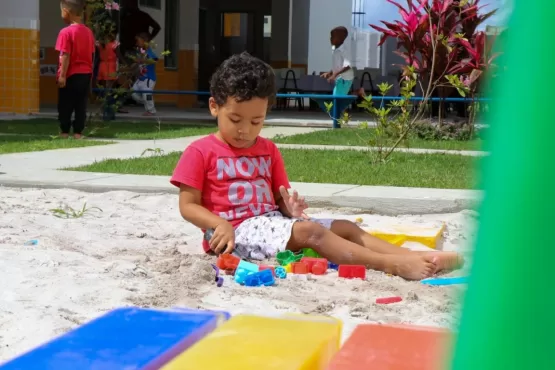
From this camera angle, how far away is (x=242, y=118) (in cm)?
340

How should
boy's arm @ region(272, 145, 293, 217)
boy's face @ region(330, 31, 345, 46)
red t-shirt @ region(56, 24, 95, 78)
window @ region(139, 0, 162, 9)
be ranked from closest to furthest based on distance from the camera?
boy's arm @ region(272, 145, 293, 217)
red t-shirt @ region(56, 24, 95, 78)
boy's face @ region(330, 31, 345, 46)
window @ region(139, 0, 162, 9)

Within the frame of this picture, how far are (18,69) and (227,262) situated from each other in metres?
10.9

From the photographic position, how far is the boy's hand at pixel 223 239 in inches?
127

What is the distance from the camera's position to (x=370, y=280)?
311 cm

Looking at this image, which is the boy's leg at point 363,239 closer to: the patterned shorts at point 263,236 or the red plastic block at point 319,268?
the patterned shorts at point 263,236

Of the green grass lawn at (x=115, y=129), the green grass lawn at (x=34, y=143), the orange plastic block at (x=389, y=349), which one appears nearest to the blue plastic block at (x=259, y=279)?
the orange plastic block at (x=389, y=349)

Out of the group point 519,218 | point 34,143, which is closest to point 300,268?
point 519,218

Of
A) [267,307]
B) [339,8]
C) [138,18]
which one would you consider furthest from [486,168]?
[339,8]

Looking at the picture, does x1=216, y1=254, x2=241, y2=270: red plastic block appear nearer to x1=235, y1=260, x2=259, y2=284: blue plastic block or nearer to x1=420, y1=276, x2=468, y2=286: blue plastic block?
x1=235, y1=260, x2=259, y2=284: blue plastic block

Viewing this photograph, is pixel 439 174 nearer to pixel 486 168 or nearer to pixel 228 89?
pixel 228 89

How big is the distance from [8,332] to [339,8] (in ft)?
58.8

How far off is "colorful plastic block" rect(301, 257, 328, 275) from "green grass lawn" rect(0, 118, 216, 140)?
260 inches

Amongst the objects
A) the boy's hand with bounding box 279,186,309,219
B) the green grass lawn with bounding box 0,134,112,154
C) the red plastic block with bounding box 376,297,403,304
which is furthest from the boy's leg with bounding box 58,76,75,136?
the red plastic block with bounding box 376,297,403,304

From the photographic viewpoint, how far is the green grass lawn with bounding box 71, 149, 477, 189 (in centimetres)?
572
